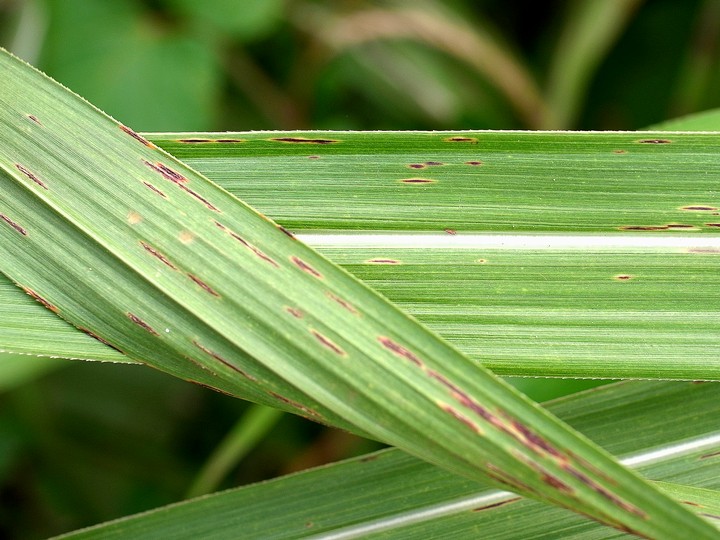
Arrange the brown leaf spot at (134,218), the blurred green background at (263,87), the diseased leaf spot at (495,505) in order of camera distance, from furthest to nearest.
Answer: the blurred green background at (263,87) < the diseased leaf spot at (495,505) < the brown leaf spot at (134,218)

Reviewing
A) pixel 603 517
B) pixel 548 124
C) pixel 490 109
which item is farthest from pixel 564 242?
pixel 490 109

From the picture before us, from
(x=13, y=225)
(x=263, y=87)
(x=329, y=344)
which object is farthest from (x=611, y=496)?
(x=263, y=87)

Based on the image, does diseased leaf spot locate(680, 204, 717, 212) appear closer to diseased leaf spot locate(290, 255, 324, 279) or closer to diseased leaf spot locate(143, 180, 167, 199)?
diseased leaf spot locate(290, 255, 324, 279)

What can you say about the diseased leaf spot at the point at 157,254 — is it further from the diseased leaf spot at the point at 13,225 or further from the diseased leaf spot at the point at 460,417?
the diseased leaf spot at the point at 460,417

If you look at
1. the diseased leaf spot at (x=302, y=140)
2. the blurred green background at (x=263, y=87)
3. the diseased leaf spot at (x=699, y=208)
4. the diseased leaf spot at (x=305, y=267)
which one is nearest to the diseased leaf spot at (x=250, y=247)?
the diseased leaf spot at (x=305, y=267)

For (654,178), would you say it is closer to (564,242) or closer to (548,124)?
(564,242)

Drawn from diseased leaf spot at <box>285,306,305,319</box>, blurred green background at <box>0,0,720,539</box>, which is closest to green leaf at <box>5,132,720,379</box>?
diseased leaf spot at <box>285,306,305,319</box>
